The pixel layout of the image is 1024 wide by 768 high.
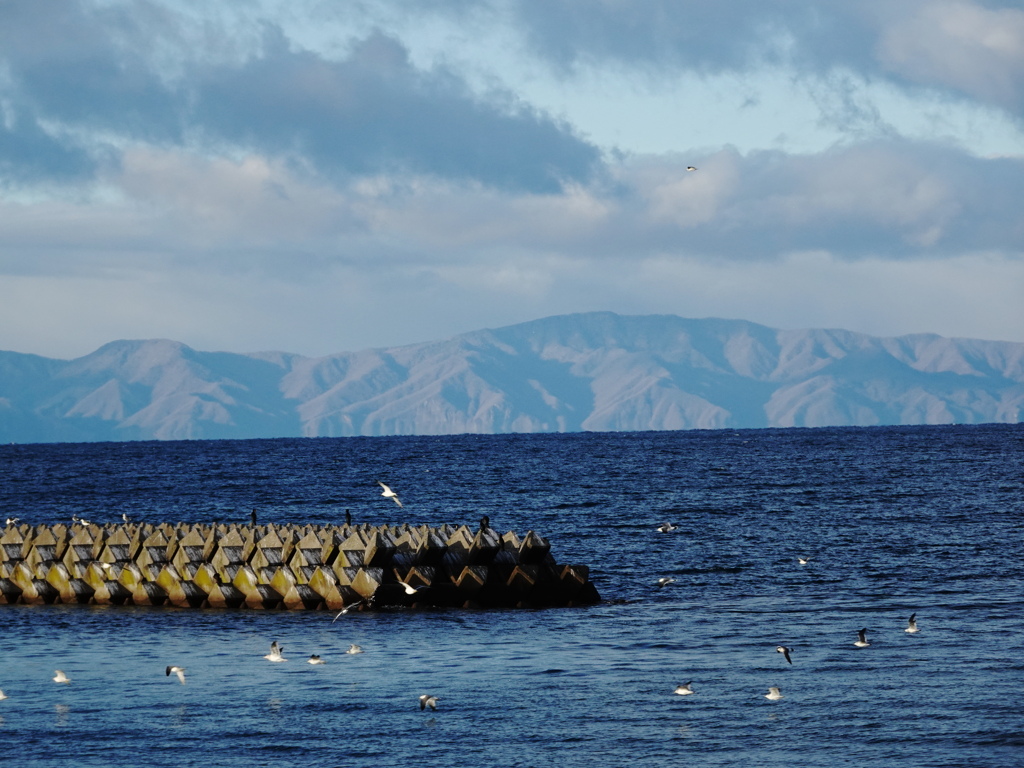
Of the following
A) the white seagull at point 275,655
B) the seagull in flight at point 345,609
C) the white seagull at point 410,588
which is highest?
the white seagull at point 410,588

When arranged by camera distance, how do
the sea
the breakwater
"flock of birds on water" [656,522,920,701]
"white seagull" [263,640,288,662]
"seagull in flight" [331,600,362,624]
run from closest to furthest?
the sea
"flock of birds on water" [656,522,920,701]
"white seagull" [263,640,288,662]
"seagull in flight" [331,600,362,624]
the breakwater

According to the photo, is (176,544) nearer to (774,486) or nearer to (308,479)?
(774,486)

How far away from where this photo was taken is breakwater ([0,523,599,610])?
34.8 meters

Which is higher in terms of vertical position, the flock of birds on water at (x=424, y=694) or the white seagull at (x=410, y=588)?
the white seagull at (x=410, y=588)

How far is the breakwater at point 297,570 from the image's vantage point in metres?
34.8

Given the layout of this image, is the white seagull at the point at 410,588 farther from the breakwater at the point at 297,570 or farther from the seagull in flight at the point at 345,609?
the seagull in flight at the point at 345,609

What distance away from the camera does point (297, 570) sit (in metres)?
34.9

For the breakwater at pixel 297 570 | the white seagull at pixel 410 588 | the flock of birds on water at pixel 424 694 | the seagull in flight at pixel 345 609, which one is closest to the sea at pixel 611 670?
the flock of birds on water at pixel 424 694

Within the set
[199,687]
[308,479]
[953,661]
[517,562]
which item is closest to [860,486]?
[308,479]

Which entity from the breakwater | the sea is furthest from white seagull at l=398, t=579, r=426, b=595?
the sea

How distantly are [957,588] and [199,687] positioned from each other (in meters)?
22.9

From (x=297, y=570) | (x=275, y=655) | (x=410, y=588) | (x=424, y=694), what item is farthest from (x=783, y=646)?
(x=297, y=570)

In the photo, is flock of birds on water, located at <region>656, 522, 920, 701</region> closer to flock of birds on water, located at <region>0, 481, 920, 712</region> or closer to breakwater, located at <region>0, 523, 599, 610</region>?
flock of birds on water, located at <region>0, 481, 920, 712</region>

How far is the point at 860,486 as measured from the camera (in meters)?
89.4
